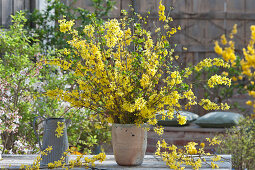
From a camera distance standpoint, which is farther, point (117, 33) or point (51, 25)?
point (51, 25)

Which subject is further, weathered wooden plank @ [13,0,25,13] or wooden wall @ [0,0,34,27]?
weathered wooden plank @ [13,0,25,13]

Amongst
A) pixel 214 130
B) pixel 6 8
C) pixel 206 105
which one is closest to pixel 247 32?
pixel 214 130

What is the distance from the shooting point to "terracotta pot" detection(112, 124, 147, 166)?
170 cm

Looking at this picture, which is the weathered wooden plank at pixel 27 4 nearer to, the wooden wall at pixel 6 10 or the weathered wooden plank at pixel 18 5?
the weathered wooden plank at pixel 18 5

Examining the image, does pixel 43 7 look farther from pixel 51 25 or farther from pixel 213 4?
pixel 213 4

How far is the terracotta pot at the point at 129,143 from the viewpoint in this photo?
1702 mm

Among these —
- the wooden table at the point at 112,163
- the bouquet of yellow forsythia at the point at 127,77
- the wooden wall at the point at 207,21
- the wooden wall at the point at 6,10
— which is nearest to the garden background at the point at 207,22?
the wooden wall at the point at 207,21

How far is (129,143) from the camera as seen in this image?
1.71 meters

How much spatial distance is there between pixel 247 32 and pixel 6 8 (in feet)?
14.1

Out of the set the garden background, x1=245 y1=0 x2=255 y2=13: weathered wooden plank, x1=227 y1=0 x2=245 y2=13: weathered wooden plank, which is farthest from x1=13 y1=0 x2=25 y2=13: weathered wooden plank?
x1=245 y1=0 x2=255 y2=13: weathered wooden plank

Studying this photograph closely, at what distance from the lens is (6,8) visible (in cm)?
379

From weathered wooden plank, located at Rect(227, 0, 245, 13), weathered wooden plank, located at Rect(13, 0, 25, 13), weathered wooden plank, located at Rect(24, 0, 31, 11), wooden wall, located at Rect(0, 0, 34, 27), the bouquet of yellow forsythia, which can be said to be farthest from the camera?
weathered wooden plank, located at Rect(227, 0, 245, 13)

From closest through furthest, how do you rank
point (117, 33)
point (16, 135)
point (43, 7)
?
point (117, 33) → point (16, 135) → point (43, 7)

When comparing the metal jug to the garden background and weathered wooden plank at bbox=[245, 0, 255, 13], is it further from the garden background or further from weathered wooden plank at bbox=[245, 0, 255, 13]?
weathered wooden plank at bbox=[245, 0, 255, 13]
